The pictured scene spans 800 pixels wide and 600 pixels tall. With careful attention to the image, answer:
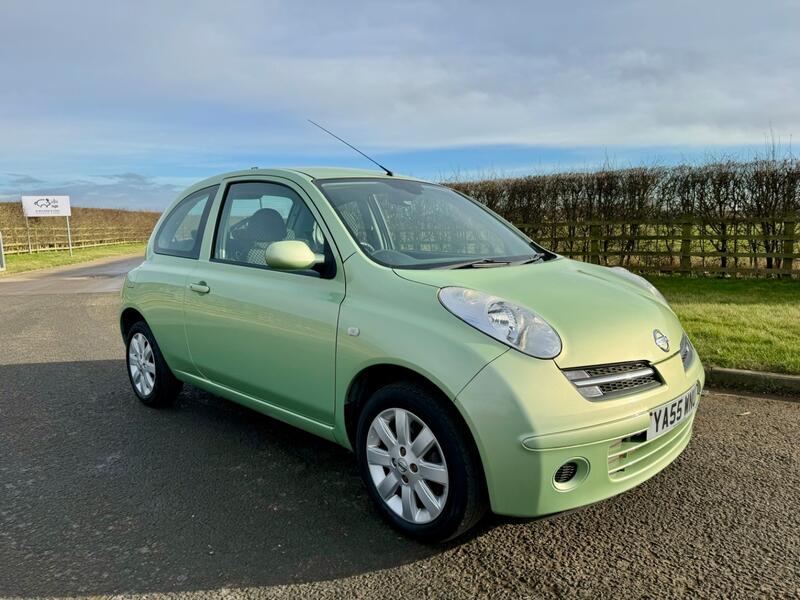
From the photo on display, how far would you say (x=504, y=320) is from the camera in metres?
2.62

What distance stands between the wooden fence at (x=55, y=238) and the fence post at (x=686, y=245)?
28.8 m

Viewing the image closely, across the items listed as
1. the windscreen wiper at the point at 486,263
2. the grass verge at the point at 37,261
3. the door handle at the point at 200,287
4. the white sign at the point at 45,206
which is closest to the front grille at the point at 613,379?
the windscreen wiper at the point at 486,263

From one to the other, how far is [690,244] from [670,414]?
10.7 meters

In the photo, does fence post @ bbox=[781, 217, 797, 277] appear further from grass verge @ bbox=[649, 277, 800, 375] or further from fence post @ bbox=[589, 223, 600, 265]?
fence post @ bbox=[589, 223, 600, 265]

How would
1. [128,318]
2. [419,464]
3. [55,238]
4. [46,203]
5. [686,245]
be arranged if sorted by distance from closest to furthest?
1. [419,464]
2. [128,318]
3. [686,245]
4. [46,203]
5. [55,238]

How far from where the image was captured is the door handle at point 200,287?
3.91m

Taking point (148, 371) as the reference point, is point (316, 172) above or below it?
above

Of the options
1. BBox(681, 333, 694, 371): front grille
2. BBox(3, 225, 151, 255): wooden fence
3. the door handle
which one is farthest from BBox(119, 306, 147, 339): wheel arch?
BBox(3, 225, 151, 255): wooden fence

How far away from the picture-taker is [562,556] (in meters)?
2.66

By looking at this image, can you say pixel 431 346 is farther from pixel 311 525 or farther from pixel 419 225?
pixel 419 225

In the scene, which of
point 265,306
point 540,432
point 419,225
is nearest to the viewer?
point 540,432

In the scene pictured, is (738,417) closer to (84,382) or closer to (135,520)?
(135,520)

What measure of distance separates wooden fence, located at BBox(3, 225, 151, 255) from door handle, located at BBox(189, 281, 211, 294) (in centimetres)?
2960

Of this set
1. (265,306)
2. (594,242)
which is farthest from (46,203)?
(265,306)
